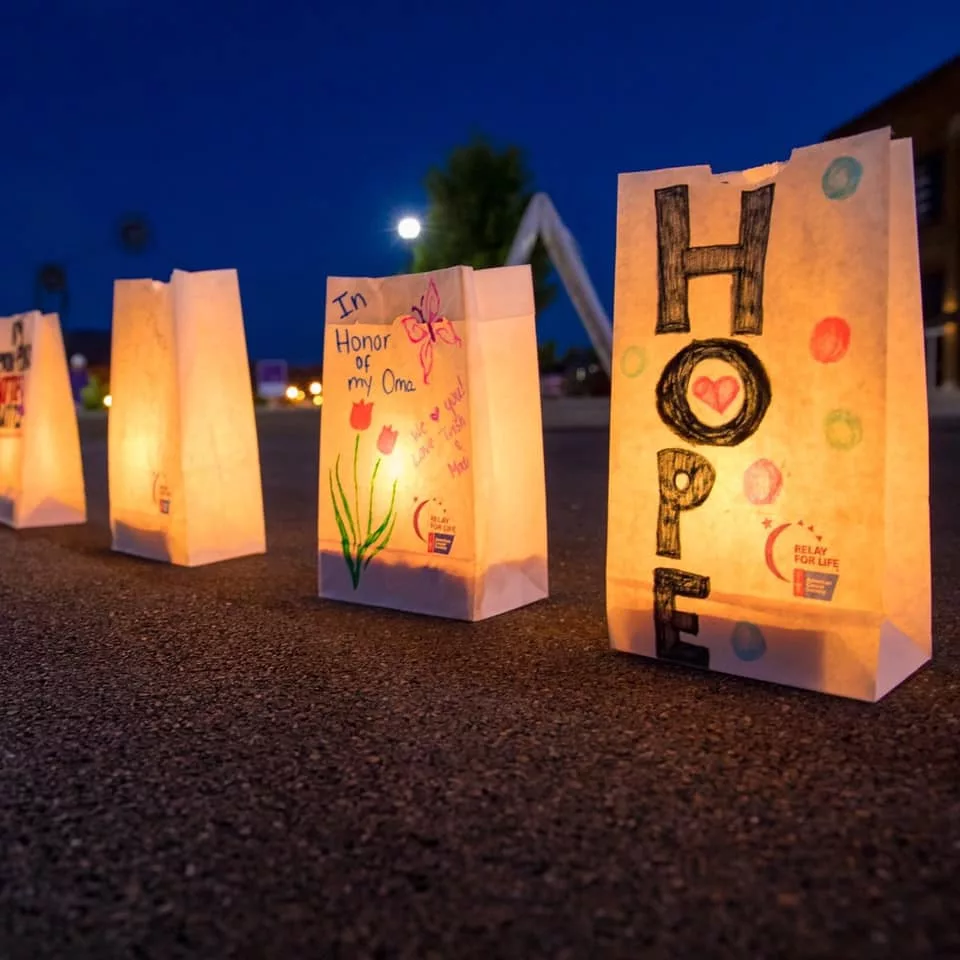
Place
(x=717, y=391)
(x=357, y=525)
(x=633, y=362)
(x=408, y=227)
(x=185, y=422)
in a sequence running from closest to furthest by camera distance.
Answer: (x=717, y=391), (x=633, y=362), (x=357, y=525), (x=185, y=422), (x=408, y=227)

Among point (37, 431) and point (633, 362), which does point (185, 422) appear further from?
point (633, 362)

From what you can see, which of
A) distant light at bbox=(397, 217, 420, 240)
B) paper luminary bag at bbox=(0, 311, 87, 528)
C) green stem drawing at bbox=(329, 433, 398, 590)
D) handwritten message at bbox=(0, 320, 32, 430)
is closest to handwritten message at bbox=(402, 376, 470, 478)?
green stem drawing at bbox=(329, 433, 398, 590)

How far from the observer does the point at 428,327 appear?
4.02 m

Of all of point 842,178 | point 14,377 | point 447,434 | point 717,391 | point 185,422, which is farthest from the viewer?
point 14,377

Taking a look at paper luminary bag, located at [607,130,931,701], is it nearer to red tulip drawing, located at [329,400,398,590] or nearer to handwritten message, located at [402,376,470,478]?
handwritten message, located at [402,376,470,478]

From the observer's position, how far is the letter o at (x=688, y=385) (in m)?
3.09

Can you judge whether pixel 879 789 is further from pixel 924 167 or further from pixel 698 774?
pixel 924 167

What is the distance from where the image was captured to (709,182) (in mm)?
3139

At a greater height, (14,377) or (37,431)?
(14,377)

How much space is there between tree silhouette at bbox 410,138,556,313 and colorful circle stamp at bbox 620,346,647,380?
24.3 meters

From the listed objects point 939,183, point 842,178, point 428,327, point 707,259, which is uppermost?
point 939,183

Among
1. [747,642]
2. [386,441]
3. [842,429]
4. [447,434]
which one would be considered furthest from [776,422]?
[386,441]

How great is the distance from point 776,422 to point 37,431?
5421 millimetres

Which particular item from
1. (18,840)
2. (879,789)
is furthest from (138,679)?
(879,789)
